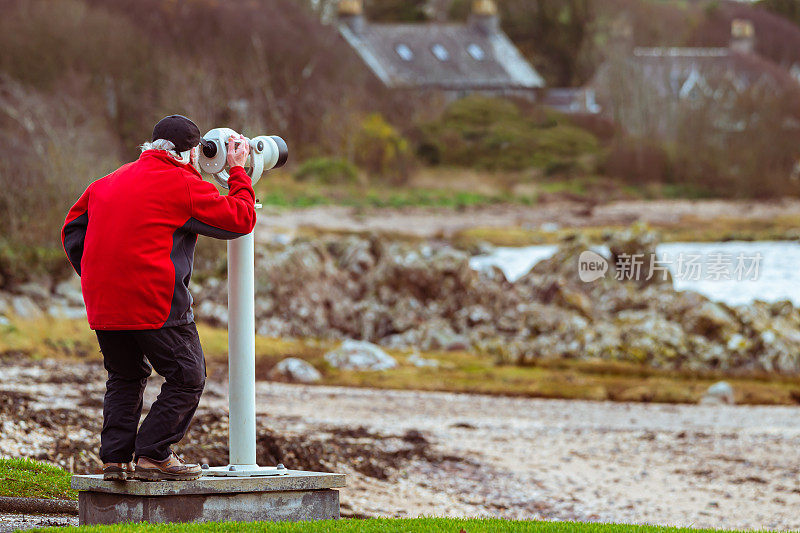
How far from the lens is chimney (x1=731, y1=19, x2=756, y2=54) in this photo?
60594mm

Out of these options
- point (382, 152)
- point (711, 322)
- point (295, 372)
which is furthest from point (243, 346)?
point (382, 152)

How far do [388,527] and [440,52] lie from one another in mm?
47796

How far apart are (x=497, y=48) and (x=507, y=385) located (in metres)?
38.6

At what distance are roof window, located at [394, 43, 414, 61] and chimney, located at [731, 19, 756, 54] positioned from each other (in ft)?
60.8

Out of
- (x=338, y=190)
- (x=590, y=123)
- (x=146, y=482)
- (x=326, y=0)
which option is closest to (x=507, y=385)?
(x=146, y=482)

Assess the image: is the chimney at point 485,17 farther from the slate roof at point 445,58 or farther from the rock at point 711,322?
the rock at point 711,322

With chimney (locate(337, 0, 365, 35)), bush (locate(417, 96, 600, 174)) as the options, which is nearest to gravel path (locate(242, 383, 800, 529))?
bush (locate(417, 96, 600, 174))

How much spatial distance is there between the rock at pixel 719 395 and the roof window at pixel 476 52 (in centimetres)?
3732

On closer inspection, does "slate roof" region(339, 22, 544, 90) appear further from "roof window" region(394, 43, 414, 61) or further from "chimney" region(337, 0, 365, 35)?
"chimney" region(337, 0, 365, 35)

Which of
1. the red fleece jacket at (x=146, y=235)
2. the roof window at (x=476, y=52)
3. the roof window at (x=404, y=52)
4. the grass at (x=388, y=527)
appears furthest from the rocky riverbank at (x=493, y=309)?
the roof window at (x=476, y=52)

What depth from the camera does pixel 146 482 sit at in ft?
17.3

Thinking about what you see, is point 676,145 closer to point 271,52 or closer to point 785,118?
point 785,118

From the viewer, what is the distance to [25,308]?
1855 cm

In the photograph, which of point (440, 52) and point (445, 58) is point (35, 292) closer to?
point (445, 58)
